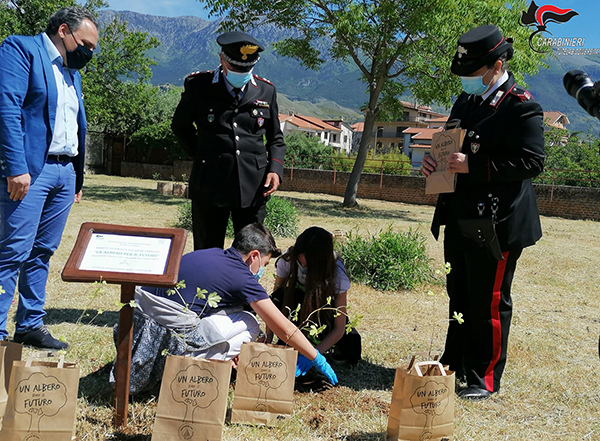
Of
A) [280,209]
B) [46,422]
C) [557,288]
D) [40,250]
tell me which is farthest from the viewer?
[280,209]

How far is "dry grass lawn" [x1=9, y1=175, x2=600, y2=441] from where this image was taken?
8.51 feet

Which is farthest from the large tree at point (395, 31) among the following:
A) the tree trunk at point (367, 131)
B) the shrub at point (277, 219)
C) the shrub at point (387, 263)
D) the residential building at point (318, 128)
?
the residential building at point (318, 128)

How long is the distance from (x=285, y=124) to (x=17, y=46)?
227 feet

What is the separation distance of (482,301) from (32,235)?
2.61m

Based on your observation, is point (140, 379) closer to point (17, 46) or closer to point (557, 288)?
point (17, 46)

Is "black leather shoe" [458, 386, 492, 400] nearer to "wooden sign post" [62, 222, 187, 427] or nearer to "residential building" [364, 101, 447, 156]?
→ "wooden sign post" [62, 222, 187, 427]

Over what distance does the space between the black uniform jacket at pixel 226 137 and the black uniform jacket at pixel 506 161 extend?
4.49ft

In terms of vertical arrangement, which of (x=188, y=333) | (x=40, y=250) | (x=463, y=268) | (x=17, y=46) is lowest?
(x=188, y=333)

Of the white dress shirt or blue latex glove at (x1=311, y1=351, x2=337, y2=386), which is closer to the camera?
blue latex glove at (x1=311, y1=351, x2=337, y2=386)

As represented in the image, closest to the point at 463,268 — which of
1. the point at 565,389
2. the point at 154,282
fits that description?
the point at 565,389

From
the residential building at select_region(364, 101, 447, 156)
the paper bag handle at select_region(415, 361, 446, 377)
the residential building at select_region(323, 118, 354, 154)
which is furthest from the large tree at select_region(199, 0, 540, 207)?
the residential building at select_region(323, 118, 354, 154)

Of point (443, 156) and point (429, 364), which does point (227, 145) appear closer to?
point (443, 156)

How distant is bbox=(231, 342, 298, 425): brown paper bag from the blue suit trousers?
1.45 metres

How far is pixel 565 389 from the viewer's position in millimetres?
3330
